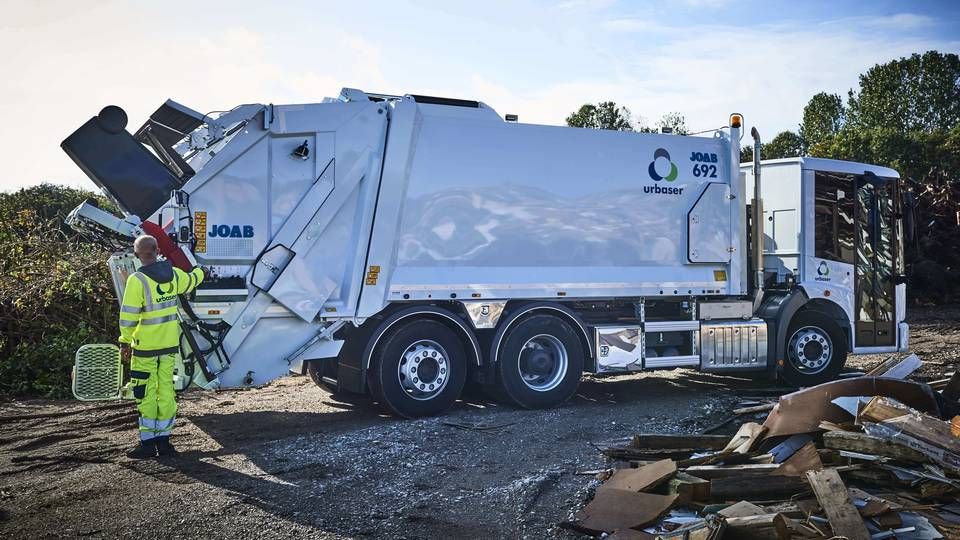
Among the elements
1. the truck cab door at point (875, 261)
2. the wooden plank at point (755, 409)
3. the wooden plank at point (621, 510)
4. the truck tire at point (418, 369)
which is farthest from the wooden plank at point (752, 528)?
the truck cab door at point (875, 261)

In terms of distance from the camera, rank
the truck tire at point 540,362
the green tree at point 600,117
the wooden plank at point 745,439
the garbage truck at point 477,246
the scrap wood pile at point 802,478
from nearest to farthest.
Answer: the scrap wood pile at point 802,478
the wooden plank at point 745,439
the garbage truck at point 477,246
the truck tire at point 540,362
the green tree at point 600,117

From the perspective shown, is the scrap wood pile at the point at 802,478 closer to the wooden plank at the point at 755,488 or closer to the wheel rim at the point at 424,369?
the wooden plank at the point at 755,488

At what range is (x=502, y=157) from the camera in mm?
8531

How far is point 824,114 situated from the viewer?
178 feet

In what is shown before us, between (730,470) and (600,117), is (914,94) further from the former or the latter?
(730,470)

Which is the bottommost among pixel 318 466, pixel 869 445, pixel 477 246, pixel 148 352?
pixel 318 466

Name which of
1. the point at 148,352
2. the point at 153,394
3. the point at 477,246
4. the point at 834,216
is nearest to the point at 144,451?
the point at 153,394

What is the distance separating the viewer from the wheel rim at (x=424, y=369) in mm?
8000

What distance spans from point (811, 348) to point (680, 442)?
4.41 metres

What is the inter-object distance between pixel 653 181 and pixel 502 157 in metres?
1.86

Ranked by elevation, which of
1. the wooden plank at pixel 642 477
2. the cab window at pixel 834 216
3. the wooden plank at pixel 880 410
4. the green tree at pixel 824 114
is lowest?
the wooden plank at pixel 642 477

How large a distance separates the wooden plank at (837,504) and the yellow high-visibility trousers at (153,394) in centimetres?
483

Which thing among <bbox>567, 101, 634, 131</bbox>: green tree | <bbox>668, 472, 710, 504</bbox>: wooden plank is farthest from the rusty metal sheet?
<bbox>567, 101, 634, 131</bbox>: green tree

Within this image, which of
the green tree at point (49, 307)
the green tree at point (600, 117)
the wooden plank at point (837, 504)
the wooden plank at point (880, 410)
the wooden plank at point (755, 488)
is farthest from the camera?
the green tree at point (600, 117)
